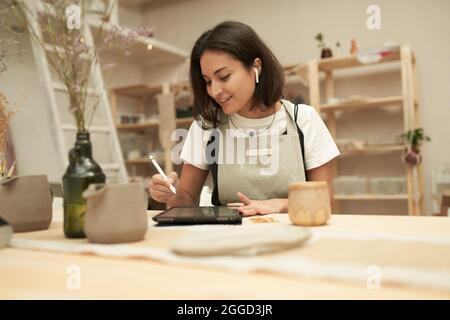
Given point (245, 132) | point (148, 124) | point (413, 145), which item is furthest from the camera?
point (148, 124)

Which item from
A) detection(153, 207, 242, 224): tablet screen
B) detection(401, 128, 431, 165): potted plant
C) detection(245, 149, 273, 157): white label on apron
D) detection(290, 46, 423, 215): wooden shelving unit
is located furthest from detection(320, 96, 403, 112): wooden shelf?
detection(153, 207, 242, 224): tablet screen

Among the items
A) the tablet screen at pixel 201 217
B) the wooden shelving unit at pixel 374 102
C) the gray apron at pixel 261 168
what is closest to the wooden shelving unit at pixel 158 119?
the wooden shelving unit at pixel 374 102

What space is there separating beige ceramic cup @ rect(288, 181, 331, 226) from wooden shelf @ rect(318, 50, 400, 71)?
2949 mm

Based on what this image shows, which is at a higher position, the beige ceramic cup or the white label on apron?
the white label on apron

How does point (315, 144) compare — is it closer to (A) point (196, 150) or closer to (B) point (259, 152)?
(B) point (259, 152)

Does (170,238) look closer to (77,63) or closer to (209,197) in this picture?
(77,63)

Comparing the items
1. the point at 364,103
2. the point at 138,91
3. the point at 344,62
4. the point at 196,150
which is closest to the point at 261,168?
the point at 196,150

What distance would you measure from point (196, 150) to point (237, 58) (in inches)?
15.9

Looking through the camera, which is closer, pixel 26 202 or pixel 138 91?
pixel 26 202

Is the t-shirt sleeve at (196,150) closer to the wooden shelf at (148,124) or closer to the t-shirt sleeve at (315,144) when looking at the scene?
the t-shirt sleeve at (315,144)

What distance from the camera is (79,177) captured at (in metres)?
0.81

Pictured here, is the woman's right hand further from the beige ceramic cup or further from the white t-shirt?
the beige ceramic cup

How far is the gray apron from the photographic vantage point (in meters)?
1.50
